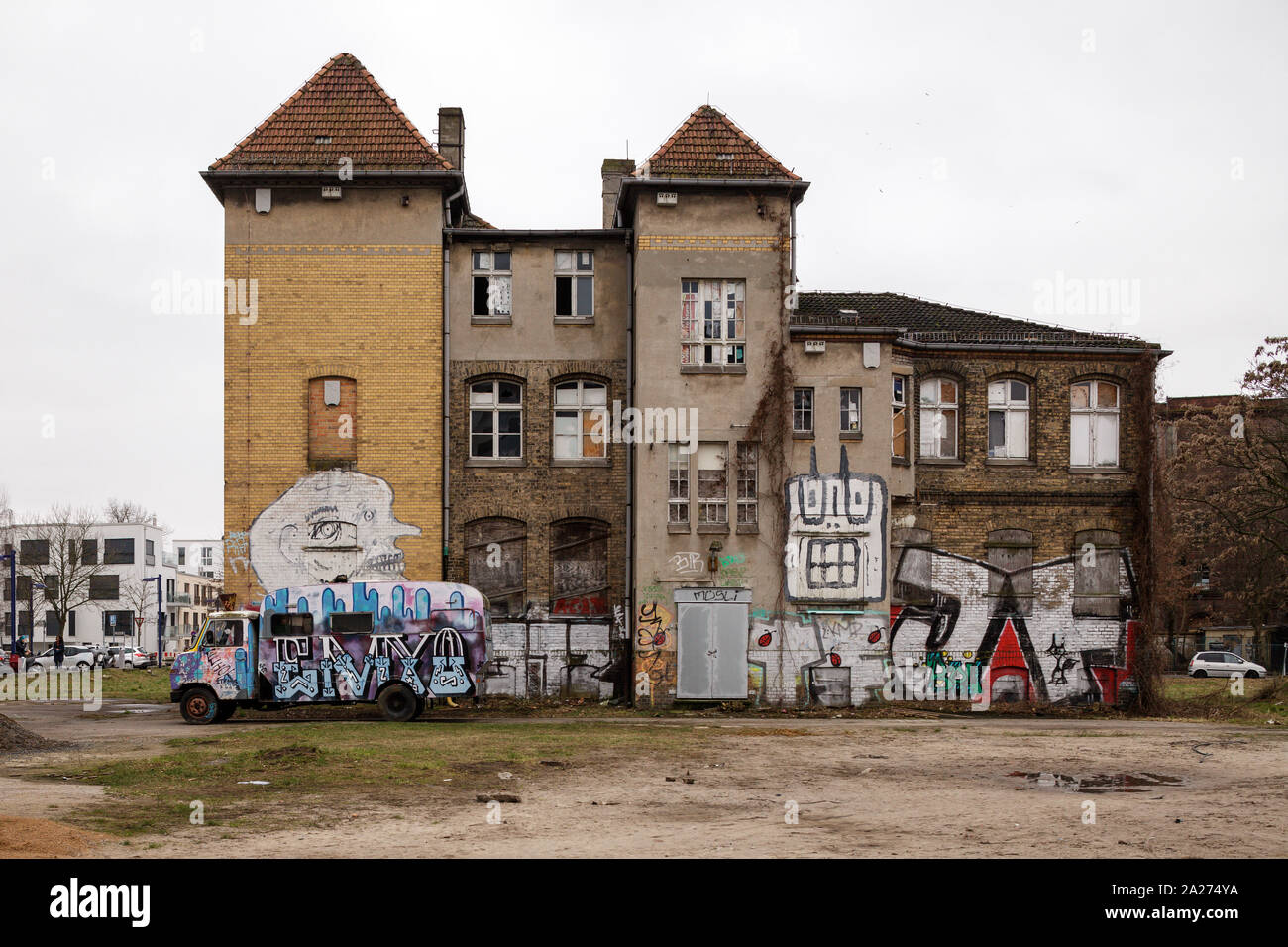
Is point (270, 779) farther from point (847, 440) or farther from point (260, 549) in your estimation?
point (847, 440)

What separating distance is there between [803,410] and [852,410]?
3.88ft

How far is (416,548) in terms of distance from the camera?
94.8 feet

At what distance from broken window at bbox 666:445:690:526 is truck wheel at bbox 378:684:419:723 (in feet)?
24.1

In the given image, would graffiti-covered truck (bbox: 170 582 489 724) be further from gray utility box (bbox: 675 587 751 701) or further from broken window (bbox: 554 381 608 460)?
broken window (bbox: 554 381 608 460)

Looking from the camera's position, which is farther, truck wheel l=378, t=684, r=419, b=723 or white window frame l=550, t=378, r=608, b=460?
white window frame l=550, t=378, r=608, b=460

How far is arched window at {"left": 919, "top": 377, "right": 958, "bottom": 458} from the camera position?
30.5 meters

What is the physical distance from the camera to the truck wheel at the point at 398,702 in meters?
24.6

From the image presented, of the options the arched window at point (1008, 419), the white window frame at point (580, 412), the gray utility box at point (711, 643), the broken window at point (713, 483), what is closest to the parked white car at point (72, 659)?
the white window frame at point (580, 412)

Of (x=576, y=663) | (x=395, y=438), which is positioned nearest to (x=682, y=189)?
(x=395, y=438)

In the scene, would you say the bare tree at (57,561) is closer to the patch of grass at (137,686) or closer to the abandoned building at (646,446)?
the patch of grass at (137,686)

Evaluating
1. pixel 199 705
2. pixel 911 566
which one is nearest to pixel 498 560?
pixel 199 705

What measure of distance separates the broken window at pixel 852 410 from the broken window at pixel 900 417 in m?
0.88

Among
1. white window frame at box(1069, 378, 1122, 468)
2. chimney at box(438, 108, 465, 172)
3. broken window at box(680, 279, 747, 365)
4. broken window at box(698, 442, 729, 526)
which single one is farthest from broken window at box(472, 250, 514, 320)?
white window frame at box(1069, 378, 1122, 468)

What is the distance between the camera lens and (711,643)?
28.3 meters
